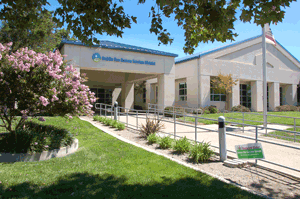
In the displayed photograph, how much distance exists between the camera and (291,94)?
1320 inches

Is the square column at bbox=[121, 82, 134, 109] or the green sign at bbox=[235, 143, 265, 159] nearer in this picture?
the green sign at bbox=[235, 143, 265, 159]

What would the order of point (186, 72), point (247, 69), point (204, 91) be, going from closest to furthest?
point (204, 91)
point (186, 72)
point (247, 69)

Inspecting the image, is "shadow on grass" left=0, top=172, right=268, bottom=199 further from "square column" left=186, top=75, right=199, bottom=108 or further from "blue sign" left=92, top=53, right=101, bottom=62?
"square column" left=186, top=75, right=199, bottom=108

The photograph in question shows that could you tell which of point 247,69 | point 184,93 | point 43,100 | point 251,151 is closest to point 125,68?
point 184,93

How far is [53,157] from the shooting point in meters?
5.93

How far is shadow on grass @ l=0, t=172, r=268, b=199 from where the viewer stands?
11.6ft

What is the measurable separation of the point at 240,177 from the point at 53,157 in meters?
4.81

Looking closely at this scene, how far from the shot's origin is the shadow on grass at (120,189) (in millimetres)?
3529

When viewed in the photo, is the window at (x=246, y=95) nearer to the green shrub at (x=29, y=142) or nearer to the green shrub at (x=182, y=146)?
the green shrub at (x=182, y=146)

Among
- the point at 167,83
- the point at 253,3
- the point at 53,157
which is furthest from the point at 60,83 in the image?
the point at 167,83

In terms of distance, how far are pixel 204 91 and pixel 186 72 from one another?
341cm

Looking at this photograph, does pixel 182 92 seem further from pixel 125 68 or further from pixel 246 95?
pixel 125 68

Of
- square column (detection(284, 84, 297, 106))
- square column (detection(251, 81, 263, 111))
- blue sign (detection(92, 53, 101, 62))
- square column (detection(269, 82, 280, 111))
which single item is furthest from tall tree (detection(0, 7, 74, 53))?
square column (detection(284, 84, 297, 106))

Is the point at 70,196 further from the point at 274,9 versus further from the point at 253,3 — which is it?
the point at 274,9
